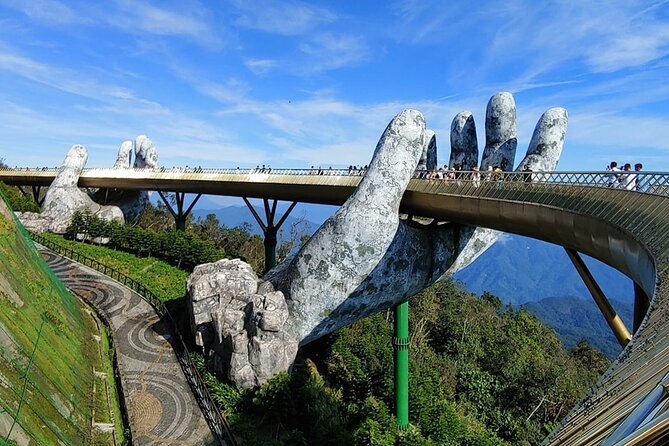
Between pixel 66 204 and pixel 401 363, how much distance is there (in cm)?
3061

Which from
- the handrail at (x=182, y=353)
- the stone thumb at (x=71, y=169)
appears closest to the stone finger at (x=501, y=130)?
the handrail at (x=182, y=353)

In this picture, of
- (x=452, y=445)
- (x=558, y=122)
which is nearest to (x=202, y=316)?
(x=452, y=445)

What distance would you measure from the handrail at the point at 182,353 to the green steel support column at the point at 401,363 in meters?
7.56

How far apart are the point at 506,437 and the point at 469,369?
5.20 metres

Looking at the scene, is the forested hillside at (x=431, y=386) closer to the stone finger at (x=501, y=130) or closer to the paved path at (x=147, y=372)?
the paved path at (x=147, y=372)

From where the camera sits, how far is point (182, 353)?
60.2 feet

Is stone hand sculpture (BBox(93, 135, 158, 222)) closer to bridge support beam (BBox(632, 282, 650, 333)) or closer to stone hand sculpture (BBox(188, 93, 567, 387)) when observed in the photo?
stone hand sculpture (BBox(188, 93, 567, 387))

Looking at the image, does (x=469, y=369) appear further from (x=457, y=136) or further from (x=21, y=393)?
(x=21, y=393)

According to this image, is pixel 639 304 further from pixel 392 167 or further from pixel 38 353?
pixel 38 353

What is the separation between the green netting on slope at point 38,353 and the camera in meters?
9.95

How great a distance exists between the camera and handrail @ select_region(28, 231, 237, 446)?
14.0 metres

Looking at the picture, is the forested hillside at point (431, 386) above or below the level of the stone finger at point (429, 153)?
below

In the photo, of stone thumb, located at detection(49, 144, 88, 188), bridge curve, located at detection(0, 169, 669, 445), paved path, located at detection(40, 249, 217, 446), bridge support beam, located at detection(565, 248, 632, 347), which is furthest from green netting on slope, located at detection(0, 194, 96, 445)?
stone thumb, located at detection(49, 144, 88, 188)

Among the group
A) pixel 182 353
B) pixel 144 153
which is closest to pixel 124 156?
pixel 144 153
